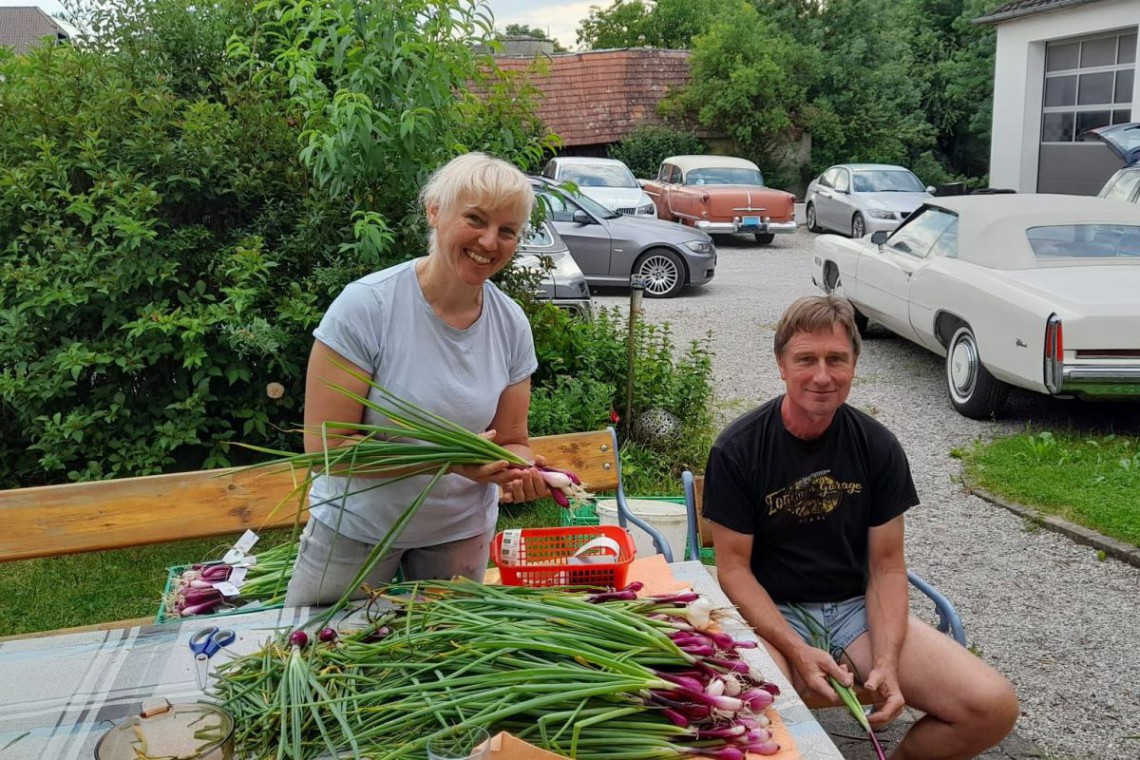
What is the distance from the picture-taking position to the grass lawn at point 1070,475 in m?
6.37

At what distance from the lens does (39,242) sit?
6.01 meters

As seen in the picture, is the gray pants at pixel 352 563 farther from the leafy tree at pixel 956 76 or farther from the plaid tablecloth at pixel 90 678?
the leafy tree at pixel 956 76

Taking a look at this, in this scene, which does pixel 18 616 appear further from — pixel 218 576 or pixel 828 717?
pixel 828 717

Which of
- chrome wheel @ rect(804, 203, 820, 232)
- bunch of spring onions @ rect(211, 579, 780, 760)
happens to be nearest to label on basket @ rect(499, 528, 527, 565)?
bunch of spring onions @ rect(211, 579, 780, 760)

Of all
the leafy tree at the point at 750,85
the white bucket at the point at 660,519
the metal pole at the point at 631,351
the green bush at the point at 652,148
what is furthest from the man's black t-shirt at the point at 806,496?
the leafy tree at the point at 750,85

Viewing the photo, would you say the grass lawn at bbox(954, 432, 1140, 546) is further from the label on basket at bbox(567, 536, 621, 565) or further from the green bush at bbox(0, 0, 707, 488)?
the label on basket at bbox(567, 536, 621, 565)

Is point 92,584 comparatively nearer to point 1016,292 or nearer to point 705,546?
point 705,546

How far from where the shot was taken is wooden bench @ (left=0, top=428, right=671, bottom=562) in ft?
12.5

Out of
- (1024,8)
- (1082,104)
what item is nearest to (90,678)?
(1082,104)

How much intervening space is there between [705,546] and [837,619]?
1059mm

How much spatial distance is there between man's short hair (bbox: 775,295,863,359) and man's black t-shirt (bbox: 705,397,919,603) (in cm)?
27

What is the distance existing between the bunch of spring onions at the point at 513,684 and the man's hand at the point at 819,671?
2.24 feet

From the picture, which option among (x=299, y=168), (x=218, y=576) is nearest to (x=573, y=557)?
(x=218, y=576)

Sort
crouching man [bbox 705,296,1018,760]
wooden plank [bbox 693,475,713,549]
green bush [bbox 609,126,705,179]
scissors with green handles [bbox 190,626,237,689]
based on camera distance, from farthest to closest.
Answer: green bush [bbox 609,126,705,179] < wooden plank [bbox 693,475,713,549] < crouching man [bbox 705,296,1018,760] < scissors with green handles [bbox 190,626,237,689]
